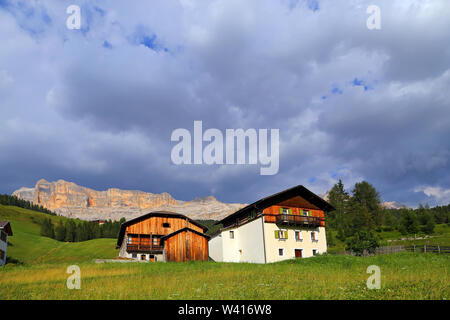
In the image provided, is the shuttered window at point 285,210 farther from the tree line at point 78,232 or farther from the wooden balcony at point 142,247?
the tree line at point 78,232

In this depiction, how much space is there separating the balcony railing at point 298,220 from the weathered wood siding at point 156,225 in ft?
67.5

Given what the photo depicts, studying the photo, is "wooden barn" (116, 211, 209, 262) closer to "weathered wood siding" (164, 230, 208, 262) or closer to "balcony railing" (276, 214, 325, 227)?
"weathered wood siding" (164, 230, 208, 262)

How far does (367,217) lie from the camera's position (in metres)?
88.6

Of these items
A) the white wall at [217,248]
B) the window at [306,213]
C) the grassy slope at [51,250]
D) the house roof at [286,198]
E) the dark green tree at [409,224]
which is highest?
the house roof at [286,198]

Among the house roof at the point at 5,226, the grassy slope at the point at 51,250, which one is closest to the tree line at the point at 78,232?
the grassy slope at the point at 51,250

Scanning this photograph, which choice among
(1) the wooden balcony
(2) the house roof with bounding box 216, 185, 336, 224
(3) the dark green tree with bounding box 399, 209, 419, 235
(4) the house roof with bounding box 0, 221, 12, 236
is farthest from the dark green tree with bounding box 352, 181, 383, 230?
(4) the house roof with bounding box 0, 221, 12, 236

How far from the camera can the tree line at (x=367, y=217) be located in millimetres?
80625

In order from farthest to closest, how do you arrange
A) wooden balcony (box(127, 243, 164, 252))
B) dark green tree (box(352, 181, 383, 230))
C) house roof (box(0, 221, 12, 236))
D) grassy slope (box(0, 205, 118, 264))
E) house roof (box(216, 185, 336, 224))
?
dark green tree (box(352, 181, 383, 230)) → grassy slope (box(0, 205, 118, 264)) → wooden balcony (box(127, 243, 164, 252)) → house roof (box(0, 221, 12, 236)) → house roof (box(216, 185, 336, 224))

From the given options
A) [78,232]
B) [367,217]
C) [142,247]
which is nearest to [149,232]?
[142,247]

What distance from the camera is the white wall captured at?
5353 cm

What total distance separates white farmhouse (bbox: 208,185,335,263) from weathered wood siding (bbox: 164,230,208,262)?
261 inches

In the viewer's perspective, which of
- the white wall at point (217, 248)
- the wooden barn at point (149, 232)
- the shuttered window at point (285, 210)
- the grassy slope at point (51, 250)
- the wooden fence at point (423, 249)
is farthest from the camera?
the grassy slope at point (51, 250)
